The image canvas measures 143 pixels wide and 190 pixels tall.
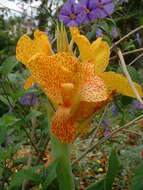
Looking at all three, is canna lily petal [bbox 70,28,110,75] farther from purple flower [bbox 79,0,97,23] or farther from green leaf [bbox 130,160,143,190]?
purple flower [bbox 79,0,97,23]

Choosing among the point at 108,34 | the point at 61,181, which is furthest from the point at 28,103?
the point at 61,181

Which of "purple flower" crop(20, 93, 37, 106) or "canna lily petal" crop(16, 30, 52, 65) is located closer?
"canna lily petal" crop(16, 30, 52, 65)

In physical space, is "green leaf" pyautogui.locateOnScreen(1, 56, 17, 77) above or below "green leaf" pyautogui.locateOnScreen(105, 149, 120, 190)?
above

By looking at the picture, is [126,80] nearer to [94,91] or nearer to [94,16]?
[94,91]

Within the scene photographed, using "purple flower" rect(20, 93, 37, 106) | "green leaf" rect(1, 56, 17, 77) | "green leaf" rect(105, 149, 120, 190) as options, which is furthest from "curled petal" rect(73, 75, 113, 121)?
"purple flower" rect(20, 93, 37, 106)

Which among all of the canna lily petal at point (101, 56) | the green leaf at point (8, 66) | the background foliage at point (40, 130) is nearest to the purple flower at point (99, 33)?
the background foliage at point (40, 130)

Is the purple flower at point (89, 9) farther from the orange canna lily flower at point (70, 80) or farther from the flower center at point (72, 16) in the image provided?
the orange canna lily flower at point (70, 80)
